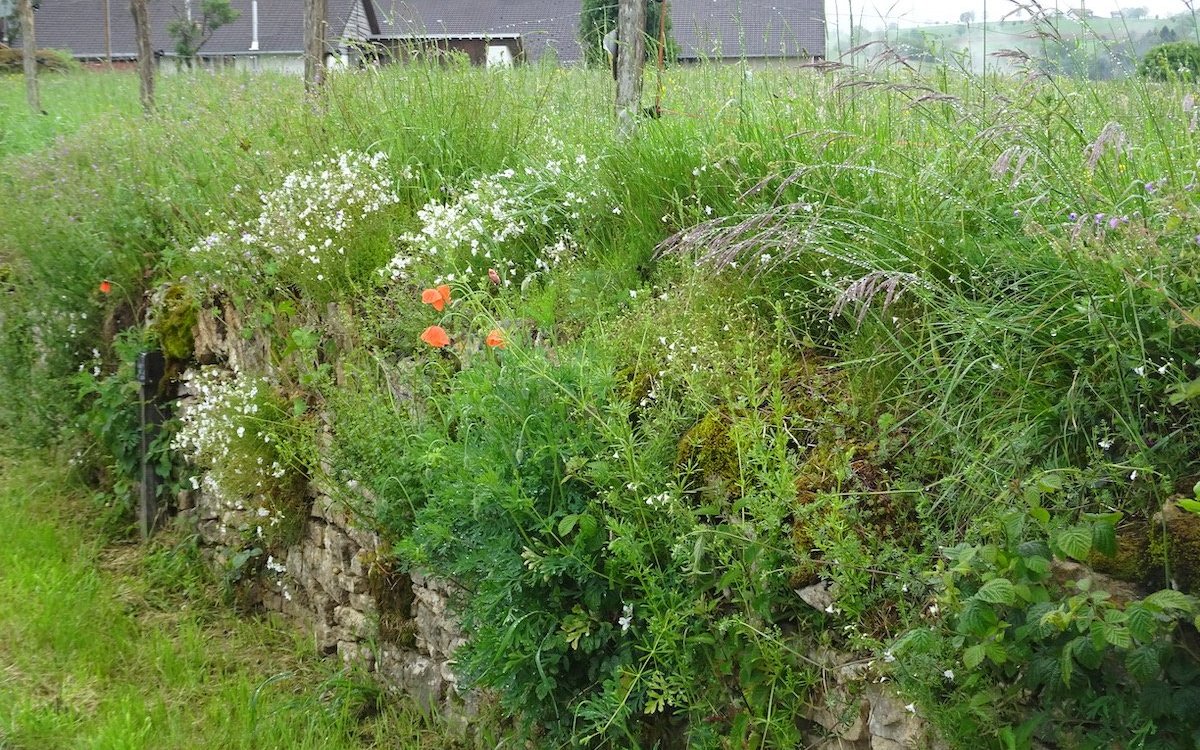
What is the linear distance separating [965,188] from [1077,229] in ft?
2.77

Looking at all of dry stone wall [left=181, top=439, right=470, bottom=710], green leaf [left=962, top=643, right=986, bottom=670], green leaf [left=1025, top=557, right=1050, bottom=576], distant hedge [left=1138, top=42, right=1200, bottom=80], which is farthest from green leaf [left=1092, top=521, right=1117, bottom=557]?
dry stone wall [left=181, top=439, right=470, bottom=710]

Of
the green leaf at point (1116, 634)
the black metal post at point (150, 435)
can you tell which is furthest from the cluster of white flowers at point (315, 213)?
the green leaf at point (1116, 634)

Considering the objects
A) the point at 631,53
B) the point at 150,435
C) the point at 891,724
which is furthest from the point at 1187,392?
the point at 150,435

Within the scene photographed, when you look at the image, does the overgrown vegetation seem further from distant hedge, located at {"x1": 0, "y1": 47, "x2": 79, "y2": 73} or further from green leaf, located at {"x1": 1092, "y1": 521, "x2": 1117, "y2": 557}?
distant hedge, located at {"x1": 0, "y1": 47, "x2": 79, "y2": 73}

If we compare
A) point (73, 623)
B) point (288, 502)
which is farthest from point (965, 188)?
point (73, 623)

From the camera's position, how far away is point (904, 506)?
2699mm

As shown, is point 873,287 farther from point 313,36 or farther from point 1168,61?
point 313,36

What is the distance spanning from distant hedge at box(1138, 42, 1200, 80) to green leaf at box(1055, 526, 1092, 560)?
2024mm

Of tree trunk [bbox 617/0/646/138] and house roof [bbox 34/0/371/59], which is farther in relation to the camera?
house roof [bbox 34/0/371/59]

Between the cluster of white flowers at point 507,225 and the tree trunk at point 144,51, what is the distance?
21.9 feet

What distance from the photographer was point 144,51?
35.5ft

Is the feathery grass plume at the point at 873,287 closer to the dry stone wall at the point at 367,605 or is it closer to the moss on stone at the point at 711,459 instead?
the moss on stone at the point at 711,459

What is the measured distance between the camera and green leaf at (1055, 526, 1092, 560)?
198 cm

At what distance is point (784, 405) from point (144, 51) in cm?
1034
